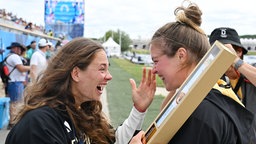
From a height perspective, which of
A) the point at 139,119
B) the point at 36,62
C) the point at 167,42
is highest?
the point at 167,42

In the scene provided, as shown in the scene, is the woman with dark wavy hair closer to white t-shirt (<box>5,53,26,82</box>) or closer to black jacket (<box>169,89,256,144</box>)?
black jacket (<box>169,89,256,144</box>)

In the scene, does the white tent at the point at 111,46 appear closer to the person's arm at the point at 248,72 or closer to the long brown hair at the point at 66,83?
the person's arm at the point at 248,72

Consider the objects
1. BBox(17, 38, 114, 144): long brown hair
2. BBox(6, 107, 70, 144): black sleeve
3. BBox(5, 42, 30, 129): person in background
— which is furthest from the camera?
BBox(5, 42, 30, 129): person in background

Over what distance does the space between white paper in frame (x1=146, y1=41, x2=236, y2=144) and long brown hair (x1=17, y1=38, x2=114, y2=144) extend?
0.67m

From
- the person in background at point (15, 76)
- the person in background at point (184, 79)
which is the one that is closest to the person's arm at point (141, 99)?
the person in background at point (184, 79)

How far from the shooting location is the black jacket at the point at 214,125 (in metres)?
1.60

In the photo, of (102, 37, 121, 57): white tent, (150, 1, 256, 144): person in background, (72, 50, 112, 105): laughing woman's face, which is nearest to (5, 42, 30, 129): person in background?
(72, 50, 112, 105): laughing woman's face

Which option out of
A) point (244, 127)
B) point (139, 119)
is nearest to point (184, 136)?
point (244, 127)

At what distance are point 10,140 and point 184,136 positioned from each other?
888 mm

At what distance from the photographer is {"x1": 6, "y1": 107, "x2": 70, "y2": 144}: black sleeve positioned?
1.83 metres

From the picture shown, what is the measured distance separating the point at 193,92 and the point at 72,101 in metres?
0.98

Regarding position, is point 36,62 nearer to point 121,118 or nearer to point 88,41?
point 121,118

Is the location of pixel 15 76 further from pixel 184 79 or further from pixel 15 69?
pixel 184 79

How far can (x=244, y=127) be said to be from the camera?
177 cm
